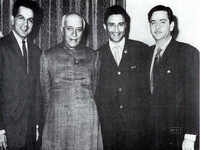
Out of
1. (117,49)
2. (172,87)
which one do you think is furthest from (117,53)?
(172,87)

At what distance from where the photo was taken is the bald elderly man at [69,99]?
2.18 metres

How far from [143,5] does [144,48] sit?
0.41 metres

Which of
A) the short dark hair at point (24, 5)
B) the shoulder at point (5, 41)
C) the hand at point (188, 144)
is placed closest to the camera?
the hand at point (188, 144)

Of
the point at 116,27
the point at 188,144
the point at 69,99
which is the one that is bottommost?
the point at 188,144

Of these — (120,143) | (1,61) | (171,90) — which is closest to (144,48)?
(171,90)

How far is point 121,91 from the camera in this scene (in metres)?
2.27

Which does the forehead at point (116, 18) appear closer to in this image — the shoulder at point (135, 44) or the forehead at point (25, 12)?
the shoulder at point (135, 44)

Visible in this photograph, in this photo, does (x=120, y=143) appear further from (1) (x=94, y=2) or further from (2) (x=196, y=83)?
(1) (x=94, y=2)

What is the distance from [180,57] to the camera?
209 centimetres

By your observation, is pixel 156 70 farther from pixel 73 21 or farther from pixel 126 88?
pixel 73 21

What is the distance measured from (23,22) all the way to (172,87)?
3.56ft

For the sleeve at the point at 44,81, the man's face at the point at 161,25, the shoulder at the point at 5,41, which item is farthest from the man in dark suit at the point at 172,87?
the shoulder at the point at 5,41

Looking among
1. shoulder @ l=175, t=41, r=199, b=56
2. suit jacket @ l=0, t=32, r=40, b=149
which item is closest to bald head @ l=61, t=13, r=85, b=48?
suit jacket @ l=0, t=32, r=40, b=149

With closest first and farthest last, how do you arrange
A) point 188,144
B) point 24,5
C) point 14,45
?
point 188,144 → point 14,45 → point 24,5
